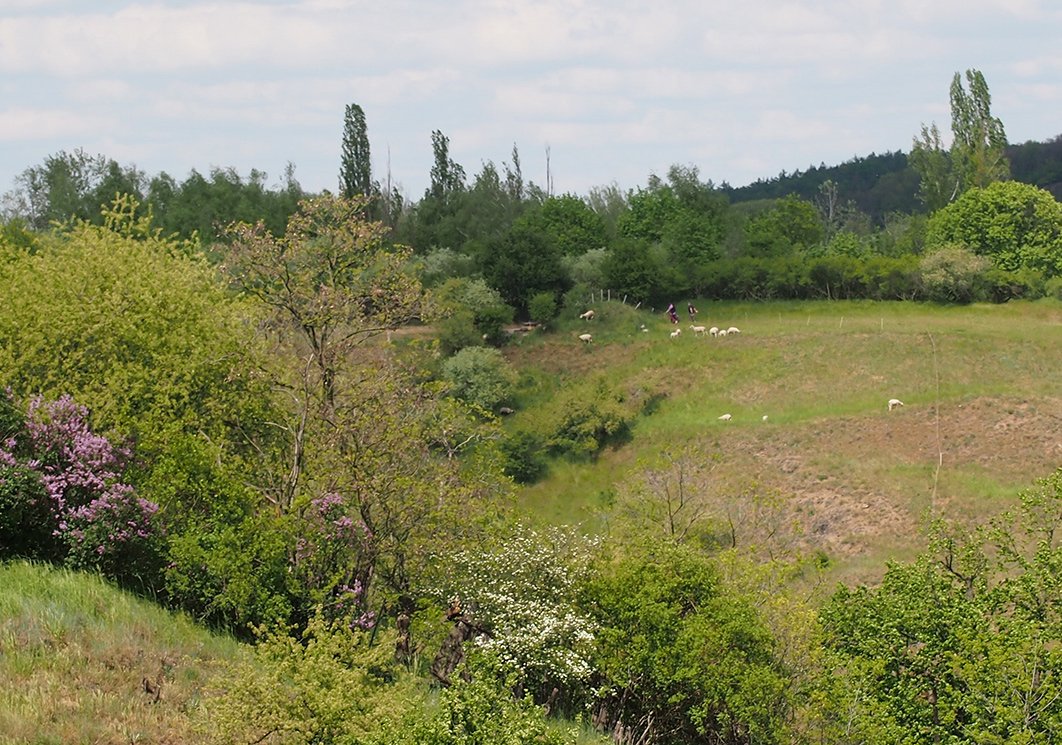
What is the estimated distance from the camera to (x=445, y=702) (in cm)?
999

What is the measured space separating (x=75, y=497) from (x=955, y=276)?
59155 mm

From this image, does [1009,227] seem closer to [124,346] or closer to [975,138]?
[975,138]

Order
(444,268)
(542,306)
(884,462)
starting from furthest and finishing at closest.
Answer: (444,268), (542,306), (884,462)

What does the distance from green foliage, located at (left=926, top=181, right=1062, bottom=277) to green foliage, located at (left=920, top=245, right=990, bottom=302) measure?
7.66 metres

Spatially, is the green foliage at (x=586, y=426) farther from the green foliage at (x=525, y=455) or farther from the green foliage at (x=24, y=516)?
the green foliage at (x=24, y=516)

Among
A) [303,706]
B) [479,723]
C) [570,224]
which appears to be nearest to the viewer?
[479,723]

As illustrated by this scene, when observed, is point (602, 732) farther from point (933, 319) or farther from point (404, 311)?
point (933, 319)

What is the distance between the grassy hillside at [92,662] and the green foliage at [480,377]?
4283cm

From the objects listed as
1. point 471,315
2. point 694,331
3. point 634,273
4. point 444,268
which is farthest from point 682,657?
point 444,268

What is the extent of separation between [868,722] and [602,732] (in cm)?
483

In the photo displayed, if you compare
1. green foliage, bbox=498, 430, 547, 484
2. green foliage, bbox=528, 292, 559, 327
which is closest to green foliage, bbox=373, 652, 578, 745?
green foliage, bbox=498, 430, 547, 484

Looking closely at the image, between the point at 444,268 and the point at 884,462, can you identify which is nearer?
the point at 884,462

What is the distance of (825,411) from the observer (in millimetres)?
57531

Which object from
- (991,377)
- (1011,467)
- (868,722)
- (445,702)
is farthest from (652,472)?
(445,702)
